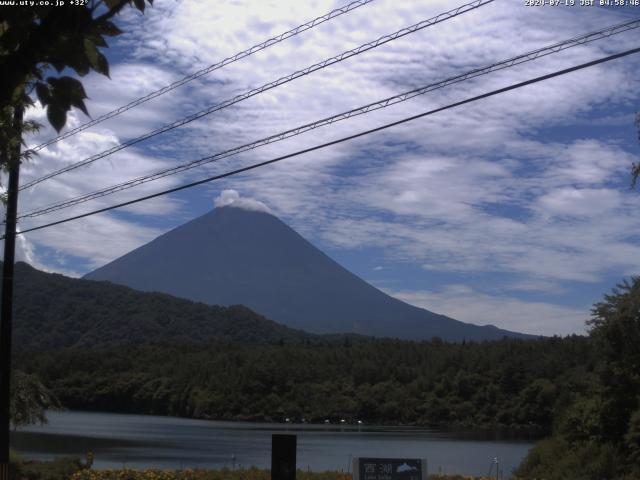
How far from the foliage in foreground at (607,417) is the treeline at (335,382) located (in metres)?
52.1

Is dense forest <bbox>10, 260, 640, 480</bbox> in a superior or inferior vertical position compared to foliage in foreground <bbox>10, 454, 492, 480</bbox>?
superior

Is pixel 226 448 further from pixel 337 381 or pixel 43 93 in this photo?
pixel 337 381

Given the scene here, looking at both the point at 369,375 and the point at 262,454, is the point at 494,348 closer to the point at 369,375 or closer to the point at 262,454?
the point at 369,375

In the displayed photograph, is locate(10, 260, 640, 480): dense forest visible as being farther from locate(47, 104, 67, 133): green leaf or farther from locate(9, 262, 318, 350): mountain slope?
locate(47, 104, 67, 133): green leaf

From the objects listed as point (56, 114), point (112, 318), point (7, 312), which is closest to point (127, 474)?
point (7, 312)

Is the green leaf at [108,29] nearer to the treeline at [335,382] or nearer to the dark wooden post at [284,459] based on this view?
the dark wooden post at [284,459]

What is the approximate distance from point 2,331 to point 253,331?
16242cm

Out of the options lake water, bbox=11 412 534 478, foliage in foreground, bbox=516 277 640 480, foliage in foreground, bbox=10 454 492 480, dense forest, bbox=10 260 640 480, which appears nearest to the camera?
foliage in foreground, bbox=10 454 492 480

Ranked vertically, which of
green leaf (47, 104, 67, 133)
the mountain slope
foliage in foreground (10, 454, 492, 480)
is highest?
the mountain slope

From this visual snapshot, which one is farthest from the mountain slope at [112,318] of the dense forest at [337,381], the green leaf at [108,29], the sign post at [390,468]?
the green leaf at [108,29]

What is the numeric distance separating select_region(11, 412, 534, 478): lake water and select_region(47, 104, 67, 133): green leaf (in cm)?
2869

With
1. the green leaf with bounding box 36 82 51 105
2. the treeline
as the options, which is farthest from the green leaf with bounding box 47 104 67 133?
the treeline

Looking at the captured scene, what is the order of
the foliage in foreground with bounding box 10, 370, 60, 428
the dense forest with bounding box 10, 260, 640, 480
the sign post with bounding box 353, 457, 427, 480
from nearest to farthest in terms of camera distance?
the sign post with bounding box 353, 457, 427, 480 → the foliage in foreground with bounding box 10, 370, 60, 428 → the dense forest with bounding box 10, 260, 640, 480

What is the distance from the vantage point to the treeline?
81.6 metres
